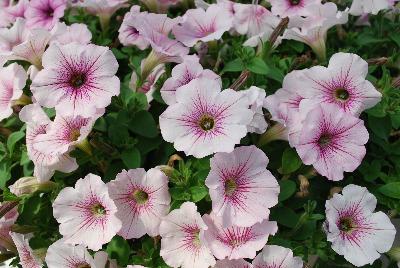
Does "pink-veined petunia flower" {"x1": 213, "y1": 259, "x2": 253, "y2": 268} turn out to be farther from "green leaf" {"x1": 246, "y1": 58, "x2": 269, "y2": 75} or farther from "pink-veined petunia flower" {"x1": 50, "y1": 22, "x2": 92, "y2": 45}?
"pink-veined petunia flower" {"x1": 50, "y1": 22, "x2": 92, "y2": 45}

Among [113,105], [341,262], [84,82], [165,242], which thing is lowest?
[341,262]

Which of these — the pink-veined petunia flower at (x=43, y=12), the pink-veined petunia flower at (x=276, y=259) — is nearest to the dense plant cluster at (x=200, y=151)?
the pink-veined petunia flower at (x=276, y=259)

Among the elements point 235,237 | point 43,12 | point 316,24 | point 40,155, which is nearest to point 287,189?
point 235,237

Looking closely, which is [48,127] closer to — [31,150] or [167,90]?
[31,150]

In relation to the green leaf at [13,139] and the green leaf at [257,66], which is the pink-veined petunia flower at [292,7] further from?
the green leaf at [13,139]

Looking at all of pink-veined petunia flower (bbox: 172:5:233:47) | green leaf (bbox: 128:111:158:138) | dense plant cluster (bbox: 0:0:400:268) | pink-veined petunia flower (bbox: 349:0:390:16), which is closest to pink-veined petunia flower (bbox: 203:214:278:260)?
dense plant cluster (bbox: 0:0:400:268)

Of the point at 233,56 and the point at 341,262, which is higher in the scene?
the point at 233,56

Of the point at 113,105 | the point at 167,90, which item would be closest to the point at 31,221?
the point at 113,105
